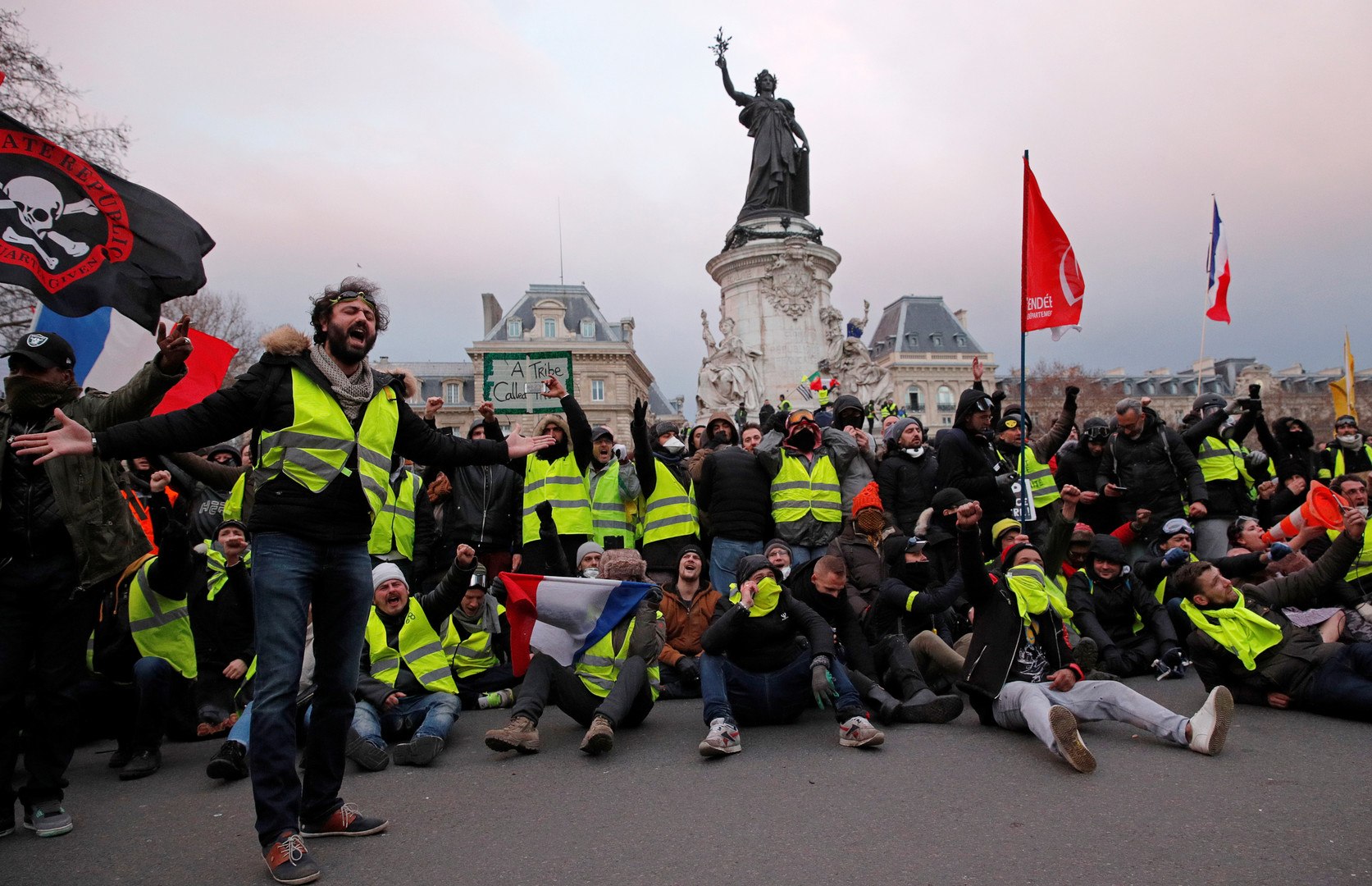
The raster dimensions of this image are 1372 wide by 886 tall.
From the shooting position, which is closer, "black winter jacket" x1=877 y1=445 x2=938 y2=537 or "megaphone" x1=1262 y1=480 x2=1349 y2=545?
"megaphone" x1=1262 y1=480 x2=1349 y2=545

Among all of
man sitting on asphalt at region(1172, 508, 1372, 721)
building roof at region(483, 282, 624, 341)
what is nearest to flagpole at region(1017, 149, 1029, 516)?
man sitting on asphalt at region(1172, 508, 1372, 721)

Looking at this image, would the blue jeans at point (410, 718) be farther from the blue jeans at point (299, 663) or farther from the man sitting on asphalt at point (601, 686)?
the blue jeans at point (299, 663)

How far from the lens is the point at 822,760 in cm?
495

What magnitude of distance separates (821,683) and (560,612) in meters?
1.63

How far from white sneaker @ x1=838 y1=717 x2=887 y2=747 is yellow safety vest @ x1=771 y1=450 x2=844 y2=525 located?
254 centimetres

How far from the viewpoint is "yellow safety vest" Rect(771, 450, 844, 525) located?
7.62 m

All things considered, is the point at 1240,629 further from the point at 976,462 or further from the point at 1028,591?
the point at 976,462

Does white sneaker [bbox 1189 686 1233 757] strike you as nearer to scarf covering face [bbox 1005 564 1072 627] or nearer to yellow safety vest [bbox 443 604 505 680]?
scarf covering face [bbox 1005 564 1072 627]

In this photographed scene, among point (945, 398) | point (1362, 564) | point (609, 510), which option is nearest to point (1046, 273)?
point (1362, 564)

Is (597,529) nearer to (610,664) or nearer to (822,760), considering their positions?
(610,664)

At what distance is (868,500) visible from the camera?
292 inches

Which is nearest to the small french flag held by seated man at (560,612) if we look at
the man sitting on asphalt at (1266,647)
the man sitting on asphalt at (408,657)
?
the man sitting on asphalt at (408,657)

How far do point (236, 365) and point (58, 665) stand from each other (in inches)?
1133

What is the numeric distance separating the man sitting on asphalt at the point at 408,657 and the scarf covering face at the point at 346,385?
7.21ft
